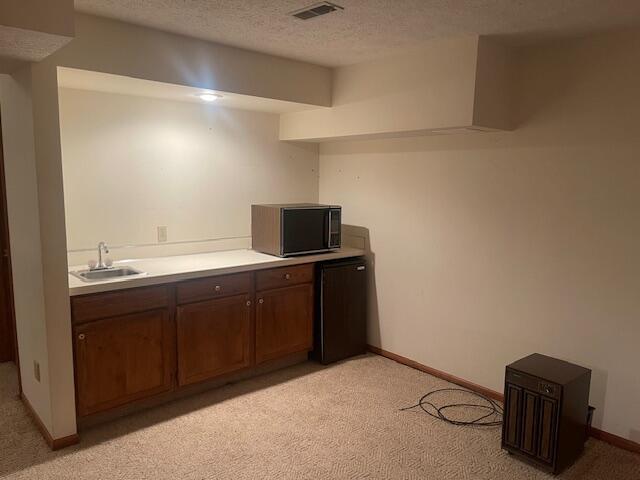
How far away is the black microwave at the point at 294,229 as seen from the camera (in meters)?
3.57

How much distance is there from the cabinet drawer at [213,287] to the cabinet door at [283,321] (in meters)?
0.17

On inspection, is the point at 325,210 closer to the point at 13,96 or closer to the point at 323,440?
the point at 323,440

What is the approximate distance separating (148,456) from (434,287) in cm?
219

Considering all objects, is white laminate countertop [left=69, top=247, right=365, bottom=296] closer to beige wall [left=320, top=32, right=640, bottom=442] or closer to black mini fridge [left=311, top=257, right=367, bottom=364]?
black mini fridge [left=311, top=257, right=367, bottom=364]

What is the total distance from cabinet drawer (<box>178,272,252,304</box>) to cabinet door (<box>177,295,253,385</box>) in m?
0.04

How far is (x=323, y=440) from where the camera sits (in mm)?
2771

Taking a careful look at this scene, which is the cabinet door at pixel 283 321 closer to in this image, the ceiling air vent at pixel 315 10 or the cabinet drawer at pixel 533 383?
the cabinet drawer at pixel 533 383

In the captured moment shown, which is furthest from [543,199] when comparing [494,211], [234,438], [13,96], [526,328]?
[13,96]

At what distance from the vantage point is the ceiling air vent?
2.31m

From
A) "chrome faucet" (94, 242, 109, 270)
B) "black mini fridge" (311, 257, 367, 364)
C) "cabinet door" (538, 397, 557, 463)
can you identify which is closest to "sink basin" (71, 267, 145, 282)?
"chrome faucet" (94, 242, 109, 270)

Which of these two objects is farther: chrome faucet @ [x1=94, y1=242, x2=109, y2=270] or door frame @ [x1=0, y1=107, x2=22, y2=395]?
door frame @ [x1=0, y1=107, x2=22, y2=395]

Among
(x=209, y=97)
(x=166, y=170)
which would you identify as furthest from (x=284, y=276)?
(x=209, y=97)

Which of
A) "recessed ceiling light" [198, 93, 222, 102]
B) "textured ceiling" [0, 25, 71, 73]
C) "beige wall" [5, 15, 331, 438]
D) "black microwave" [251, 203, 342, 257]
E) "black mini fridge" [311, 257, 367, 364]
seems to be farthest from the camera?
"black mini fridge" [311, 257, 367, 364]

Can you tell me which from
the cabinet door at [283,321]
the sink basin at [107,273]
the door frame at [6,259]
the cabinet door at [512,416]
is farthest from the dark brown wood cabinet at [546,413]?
the door frame at [6,259]
